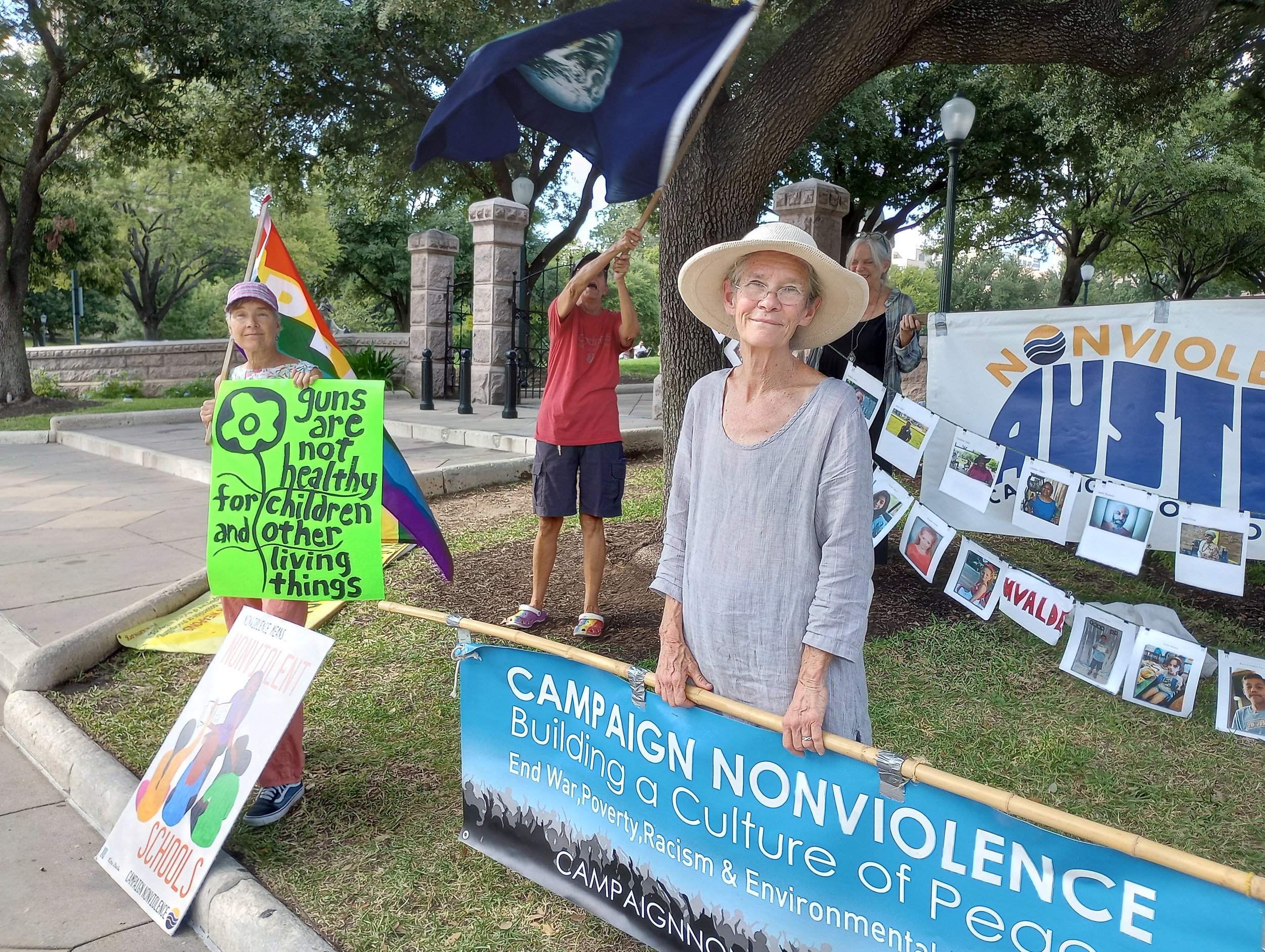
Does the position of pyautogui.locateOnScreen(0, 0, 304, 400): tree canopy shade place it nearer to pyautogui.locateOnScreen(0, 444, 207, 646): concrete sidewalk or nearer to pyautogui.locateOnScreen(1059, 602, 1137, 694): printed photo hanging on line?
pyautogui.locateOnScreen(0, 444, 207, 646): concrete sidewalk

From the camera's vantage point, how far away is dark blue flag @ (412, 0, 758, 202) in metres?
3.45

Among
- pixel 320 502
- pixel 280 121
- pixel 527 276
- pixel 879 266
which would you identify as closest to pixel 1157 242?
pixel 527 276

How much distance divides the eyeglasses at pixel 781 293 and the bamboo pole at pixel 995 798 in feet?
3.15

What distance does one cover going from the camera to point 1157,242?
102 feet

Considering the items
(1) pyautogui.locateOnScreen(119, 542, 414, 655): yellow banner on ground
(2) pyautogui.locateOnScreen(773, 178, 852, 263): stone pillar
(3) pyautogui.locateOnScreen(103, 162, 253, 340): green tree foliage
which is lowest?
(1) pyautogui.locateOnScreen(119, 542, 414, 655): yellow banner on ground

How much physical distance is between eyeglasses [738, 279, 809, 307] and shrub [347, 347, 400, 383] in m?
15.0

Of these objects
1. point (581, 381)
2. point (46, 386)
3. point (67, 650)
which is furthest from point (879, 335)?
point (46, 386)

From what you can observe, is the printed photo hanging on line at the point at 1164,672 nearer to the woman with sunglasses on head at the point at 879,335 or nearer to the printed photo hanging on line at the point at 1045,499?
the printed photo hanging on line at the point at 1045,499

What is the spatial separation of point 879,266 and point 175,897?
4.47 metres

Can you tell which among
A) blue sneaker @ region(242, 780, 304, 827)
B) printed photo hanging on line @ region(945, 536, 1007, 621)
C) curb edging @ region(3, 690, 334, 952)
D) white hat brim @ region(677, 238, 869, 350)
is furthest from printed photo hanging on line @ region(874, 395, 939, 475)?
curb edging @ region(3, 690, 334, 952)

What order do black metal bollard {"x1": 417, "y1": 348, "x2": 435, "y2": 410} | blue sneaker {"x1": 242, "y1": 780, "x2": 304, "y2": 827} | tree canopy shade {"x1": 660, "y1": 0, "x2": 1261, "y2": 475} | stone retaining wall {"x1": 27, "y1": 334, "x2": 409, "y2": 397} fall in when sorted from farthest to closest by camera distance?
stone retaining wall {"x1": 27, "y1": 334, "x2": 409, "y2": 397} < black metal bollard {"x1": 417, "y1": 348, "x2": 435, "y2": 410} < tree canopy shade {"x1": 660, "y1": 0, "x2": 1261, "y2": 475} < blue sneaker {"x1": 242, "y1": 780, "x2": 304, "y2": 827}

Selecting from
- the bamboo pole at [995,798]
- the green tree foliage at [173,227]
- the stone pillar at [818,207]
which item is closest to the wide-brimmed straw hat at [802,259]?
the bamboo pole at [995,798]

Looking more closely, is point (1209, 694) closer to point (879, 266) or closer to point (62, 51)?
point (879, 266)

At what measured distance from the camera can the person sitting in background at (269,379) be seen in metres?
3.25
